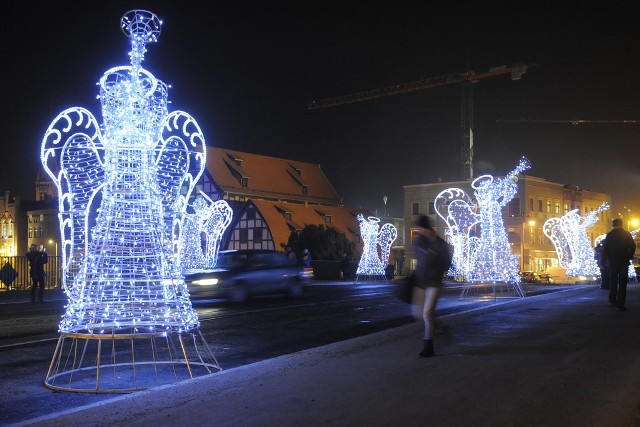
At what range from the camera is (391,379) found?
743cm

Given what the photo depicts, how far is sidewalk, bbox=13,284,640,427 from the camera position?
590 centimetres

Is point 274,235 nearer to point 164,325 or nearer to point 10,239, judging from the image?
point 10,239

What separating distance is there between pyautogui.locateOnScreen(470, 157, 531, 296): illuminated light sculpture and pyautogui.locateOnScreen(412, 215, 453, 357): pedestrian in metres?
12.1

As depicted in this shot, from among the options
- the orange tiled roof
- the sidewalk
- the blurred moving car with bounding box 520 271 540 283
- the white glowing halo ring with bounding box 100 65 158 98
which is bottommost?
the blurred moving car with bounding box 520 271 540 283

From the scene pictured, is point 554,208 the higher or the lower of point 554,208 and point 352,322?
the higher

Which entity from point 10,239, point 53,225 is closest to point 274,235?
point 53,225

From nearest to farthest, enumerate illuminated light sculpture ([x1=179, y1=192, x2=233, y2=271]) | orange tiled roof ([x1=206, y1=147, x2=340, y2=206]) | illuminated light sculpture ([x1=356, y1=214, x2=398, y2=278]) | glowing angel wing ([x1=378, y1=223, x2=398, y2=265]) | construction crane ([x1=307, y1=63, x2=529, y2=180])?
1. illuminated light sculpture ([x1=179, y1=192, x2=233, y2=271])
2. illuminated light sculpture ([x1=356, y1=214, x2=398, y2=278])
3. glowing angel wing ([x1=378, y1=223, x2=398, y2=265])
4. orange tiled roof ([x1=206, y1=147, x2=340, y2=206])
5. construction crane ([x1=307, y1=63, x2=529, y2=180])

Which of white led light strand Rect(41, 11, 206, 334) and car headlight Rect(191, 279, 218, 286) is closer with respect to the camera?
white led light strand Rect(41, 11, 206, 334)

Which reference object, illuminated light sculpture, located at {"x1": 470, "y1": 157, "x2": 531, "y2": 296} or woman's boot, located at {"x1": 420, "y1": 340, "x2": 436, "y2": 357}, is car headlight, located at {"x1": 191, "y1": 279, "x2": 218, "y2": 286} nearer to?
illuminated light sculpture, located at {"x1": 470, "y1": 157, "x2": 531, "y2": 296}

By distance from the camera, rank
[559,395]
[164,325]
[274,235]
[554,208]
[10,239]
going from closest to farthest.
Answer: [559,395] < [164,325] < [274,235] < [554,208] < [10,239]

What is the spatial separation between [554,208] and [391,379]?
233 feet

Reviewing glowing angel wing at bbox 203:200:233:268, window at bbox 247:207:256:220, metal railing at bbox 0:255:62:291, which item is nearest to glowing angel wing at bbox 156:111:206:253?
metal railing at bbox 0:255:62:291

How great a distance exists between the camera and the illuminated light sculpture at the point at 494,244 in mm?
20797

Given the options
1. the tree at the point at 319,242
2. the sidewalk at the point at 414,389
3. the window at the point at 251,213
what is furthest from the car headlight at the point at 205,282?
the window at the point at 251,213
